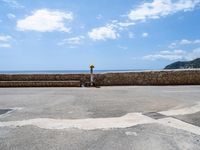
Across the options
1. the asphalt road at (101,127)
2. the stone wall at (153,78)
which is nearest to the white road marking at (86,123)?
the asphalt road at (101,127)

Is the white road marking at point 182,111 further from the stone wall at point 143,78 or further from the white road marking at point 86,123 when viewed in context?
the stone wall at point 143,78

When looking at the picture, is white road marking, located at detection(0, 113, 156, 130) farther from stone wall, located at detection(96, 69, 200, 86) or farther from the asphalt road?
stone wall, located at detection(96, 69, 200, 86)

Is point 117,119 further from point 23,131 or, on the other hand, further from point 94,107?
point 23,131

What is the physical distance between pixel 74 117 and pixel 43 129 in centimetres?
110

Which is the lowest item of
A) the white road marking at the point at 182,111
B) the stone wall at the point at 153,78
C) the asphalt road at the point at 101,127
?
the asphalt road at the point at 101,127

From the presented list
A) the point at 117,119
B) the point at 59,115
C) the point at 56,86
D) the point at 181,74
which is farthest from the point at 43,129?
the point at 181,74

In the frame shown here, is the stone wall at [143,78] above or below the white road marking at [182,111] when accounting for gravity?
above

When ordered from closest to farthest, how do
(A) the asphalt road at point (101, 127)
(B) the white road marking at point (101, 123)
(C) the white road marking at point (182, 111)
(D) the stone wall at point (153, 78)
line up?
(A) the asphalt road at point (101, 127) → (B) the white road marking at point (101, 123) → (C) the white road marking at point (182, 111) → (D) the stone wall at point (153, 78)

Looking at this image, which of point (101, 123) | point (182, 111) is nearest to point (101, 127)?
point (101, 123)

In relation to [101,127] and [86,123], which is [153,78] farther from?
[101,127]

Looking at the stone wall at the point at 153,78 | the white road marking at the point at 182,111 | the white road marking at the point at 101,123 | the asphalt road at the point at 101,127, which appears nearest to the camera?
the asphalt road at the point at 101,127

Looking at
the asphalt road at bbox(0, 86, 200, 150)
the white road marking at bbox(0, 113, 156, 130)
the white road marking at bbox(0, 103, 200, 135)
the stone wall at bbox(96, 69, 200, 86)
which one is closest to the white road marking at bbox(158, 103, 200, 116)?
the asphalt road at bbox(0, 86, 200, 150)

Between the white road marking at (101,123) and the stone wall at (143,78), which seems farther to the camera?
the stone wall at (143,78)

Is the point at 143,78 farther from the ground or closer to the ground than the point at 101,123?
farther from the ground
